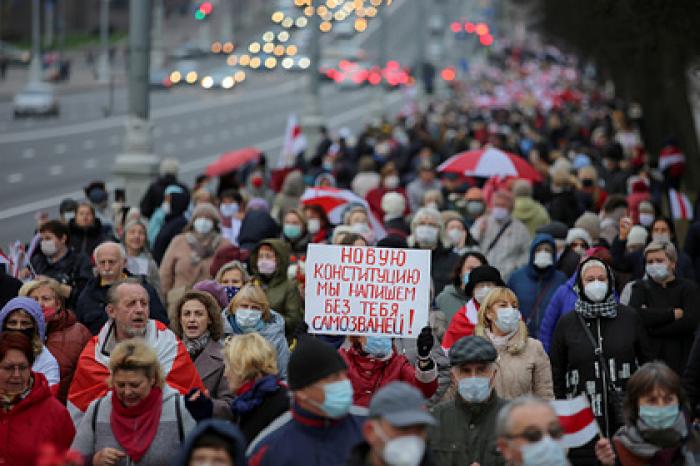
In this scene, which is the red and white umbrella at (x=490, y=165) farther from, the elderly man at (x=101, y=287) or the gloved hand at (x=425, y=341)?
the gloved hand at (x=425, y=341)

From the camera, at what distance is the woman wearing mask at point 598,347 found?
964 cm

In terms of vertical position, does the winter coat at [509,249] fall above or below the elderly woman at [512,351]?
above

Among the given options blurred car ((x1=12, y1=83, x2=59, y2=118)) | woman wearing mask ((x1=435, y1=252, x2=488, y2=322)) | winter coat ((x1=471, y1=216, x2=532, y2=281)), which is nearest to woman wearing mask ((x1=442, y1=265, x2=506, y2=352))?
woman wearing mask ((x1=435, y1=252, x2=488, y2=322))

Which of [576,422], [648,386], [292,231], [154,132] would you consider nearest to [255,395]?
[576,422]

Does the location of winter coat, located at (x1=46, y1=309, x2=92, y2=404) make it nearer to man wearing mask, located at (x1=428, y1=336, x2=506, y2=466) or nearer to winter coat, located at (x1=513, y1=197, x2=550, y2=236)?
man wearing mask, located at (x1=428, y1=336, x2=506, y2=466)

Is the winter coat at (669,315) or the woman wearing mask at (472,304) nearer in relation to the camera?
the woman wearing mask at (472,304)

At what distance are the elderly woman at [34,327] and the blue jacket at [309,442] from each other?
253 cm

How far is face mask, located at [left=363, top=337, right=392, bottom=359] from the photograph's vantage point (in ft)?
30.3

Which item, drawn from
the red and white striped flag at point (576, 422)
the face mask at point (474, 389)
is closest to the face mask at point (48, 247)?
the face mask at point (474, 389)

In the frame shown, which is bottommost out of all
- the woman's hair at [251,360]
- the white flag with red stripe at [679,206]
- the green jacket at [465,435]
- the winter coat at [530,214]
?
the green jacket at [465,435]

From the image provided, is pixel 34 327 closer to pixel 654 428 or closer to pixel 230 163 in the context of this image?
pixel 654 428

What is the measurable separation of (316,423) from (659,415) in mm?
1625

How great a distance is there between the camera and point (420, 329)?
31.5ft

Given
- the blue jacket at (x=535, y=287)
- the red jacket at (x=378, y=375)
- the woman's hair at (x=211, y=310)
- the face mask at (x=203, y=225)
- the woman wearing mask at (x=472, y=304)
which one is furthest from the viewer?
the face mask at (x=203, y=225)
